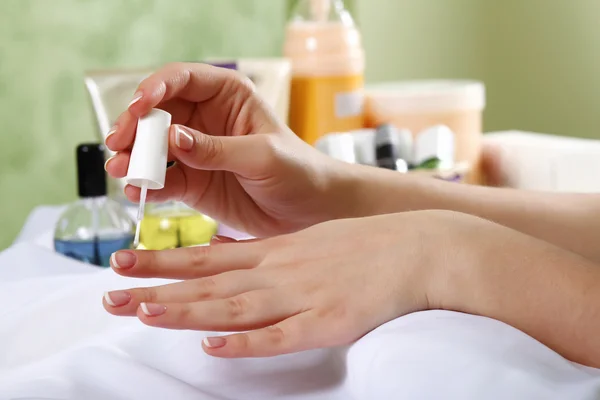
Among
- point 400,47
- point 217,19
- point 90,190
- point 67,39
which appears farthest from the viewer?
point 400,47

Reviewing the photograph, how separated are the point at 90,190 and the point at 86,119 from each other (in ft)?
1.65

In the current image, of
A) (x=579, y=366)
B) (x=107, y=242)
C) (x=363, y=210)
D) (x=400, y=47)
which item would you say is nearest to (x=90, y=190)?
(x=107, y=242)

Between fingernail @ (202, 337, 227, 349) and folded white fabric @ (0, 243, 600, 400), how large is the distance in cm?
2

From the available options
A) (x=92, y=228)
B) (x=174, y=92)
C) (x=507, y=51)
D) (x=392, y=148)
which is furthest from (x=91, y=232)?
(x=507, y=51)

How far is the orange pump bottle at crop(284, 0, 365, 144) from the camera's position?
4.76ft

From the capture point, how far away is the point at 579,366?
515mm

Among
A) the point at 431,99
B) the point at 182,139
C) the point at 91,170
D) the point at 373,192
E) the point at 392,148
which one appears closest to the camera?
the point at 182,139

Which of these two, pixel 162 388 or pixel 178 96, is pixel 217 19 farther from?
pixel 162 388

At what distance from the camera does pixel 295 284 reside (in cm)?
58

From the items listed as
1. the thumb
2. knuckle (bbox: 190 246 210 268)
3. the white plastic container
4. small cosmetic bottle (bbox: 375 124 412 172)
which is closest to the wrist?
the thumb

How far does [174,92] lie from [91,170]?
0.94 feet

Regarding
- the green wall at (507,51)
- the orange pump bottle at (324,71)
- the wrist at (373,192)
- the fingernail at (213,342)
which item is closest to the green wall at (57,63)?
the orange pump bottle at (324,71)

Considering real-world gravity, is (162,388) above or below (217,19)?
below

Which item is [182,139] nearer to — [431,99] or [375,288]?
[375,288]
